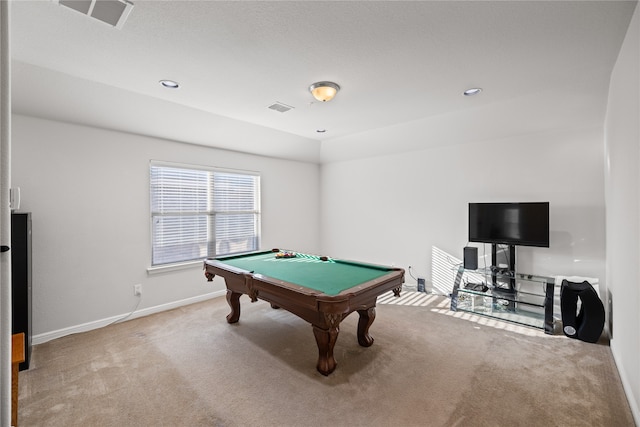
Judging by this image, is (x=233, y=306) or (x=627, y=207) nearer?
(x=627, y=207)

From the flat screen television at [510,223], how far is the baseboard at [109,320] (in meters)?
3.98

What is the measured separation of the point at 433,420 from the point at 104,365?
108 inches

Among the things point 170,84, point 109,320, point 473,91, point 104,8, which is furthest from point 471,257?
point 109,320

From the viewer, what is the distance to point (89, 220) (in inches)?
131

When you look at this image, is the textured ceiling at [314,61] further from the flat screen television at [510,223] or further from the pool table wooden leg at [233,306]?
the pool table wooden leg at [233,306]

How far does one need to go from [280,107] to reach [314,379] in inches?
113

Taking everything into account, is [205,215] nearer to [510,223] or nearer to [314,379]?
[314,379]

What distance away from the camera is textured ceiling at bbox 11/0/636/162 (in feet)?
5.88

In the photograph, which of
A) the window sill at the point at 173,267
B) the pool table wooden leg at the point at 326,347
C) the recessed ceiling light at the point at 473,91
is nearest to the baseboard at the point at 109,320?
the window sill at the point at 173,267

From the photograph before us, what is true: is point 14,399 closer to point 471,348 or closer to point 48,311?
point 48,311

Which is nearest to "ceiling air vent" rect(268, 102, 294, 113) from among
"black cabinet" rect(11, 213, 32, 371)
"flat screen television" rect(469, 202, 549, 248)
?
"black cabinet" rect(11, 213, 32, 371)

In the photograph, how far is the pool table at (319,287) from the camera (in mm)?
2266

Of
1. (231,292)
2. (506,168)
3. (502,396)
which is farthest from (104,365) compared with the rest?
(506,168)

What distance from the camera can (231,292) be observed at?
347 cm
